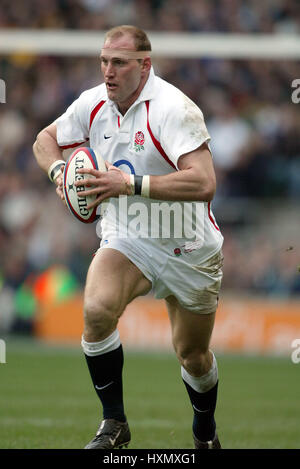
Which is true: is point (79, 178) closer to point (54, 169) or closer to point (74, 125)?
point (54, 169)

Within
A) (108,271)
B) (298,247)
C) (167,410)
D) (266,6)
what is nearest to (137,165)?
(108,271)

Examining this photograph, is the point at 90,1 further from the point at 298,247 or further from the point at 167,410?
the point at 167,410

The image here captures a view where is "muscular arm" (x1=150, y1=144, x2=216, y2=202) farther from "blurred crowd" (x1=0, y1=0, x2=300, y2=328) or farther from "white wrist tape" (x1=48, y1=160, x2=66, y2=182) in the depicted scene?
"blurred crowd" (x1=0, y1=0, x2=300, y2=328)

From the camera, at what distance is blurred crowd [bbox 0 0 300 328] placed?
15320 mm

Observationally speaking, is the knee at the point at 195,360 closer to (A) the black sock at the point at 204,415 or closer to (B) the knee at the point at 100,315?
(A) the black sock at the point at 204,415

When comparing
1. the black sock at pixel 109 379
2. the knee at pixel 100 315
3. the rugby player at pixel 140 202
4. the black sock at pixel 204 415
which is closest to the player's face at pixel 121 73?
the rugby player at pixel 140 202

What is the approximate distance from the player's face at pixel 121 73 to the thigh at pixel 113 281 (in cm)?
101

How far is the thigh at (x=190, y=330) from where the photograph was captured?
6.20 metres

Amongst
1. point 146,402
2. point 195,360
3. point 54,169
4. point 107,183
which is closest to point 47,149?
point 54,169

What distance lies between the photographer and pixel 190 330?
20.3 feet

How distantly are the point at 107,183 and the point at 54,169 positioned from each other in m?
0.80

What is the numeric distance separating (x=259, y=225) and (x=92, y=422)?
824 centimetres

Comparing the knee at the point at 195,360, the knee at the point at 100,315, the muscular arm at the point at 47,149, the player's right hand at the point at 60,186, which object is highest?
the muscular arm at the point at 47,149
